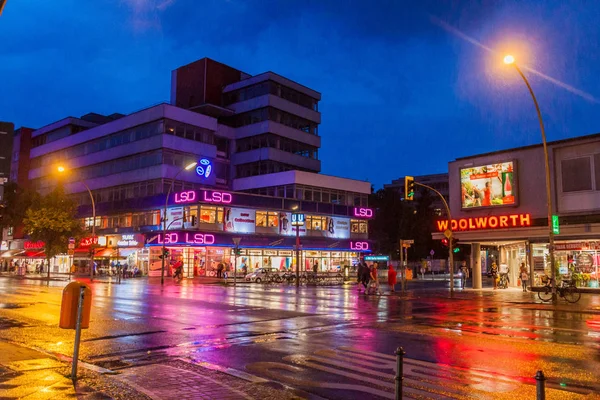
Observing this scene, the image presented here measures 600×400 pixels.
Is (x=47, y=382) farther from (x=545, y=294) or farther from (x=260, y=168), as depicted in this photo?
(x=260, y=168)

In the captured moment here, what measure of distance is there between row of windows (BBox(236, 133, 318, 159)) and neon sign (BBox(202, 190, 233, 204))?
16661 millimetres

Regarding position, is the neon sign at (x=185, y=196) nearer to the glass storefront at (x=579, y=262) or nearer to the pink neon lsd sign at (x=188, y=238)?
the pink neon lsd sign at (x=188, y=238)

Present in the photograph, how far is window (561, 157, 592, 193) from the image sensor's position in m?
28.1

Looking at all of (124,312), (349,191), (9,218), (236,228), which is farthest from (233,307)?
(9,218)

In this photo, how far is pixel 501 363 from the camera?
897 cm

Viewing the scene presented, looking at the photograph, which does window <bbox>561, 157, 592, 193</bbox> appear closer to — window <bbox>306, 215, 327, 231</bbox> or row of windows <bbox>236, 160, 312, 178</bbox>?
window <bbox>306, 215, 327, 231</bbox>

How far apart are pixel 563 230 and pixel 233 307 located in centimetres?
1916

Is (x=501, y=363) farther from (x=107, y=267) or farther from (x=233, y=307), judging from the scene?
(x=107, y=267)

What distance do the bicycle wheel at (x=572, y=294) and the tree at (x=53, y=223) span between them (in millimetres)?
44063

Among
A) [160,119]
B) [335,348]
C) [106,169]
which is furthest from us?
[106,169]

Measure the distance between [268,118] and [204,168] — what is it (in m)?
12.9

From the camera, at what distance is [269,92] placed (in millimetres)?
70812

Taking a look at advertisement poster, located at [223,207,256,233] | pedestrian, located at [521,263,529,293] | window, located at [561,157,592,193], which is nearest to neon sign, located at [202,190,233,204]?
advertisement poster, located at [223,207,256,233]

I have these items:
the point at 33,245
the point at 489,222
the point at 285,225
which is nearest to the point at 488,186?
the point at 489,222
